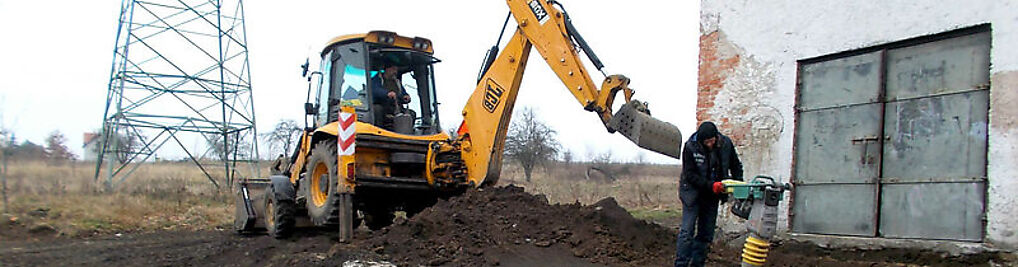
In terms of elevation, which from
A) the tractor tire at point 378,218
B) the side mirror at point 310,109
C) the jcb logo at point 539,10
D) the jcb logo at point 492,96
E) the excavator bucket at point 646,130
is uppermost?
the jcb logo at point 539,10

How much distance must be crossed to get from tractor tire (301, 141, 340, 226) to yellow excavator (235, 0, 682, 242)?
0.01 metres

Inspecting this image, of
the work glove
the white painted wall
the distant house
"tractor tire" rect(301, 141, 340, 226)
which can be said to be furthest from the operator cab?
the distant house

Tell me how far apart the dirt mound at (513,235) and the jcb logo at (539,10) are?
1.89m

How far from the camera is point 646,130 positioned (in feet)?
20.5

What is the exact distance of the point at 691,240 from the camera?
550 cm

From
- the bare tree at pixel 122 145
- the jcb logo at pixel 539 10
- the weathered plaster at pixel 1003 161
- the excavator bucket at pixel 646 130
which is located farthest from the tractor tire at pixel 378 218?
the bare tree at pixel 122 145

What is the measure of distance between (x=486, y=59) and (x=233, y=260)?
356 centimetres

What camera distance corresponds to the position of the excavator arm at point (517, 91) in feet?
20.9

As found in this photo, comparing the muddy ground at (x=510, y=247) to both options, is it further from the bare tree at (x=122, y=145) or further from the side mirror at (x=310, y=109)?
the bare tree at (x=122, y=145)

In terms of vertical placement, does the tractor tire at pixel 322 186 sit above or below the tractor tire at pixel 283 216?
above

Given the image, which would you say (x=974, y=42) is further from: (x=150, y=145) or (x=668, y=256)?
(x=150, y=145)

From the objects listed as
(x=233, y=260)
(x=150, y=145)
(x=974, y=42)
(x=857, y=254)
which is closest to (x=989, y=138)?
(x=974, y=42)

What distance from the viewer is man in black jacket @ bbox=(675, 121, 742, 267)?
542 cm

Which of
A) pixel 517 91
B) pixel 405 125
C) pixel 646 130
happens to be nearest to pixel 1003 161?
pixel 646 130
